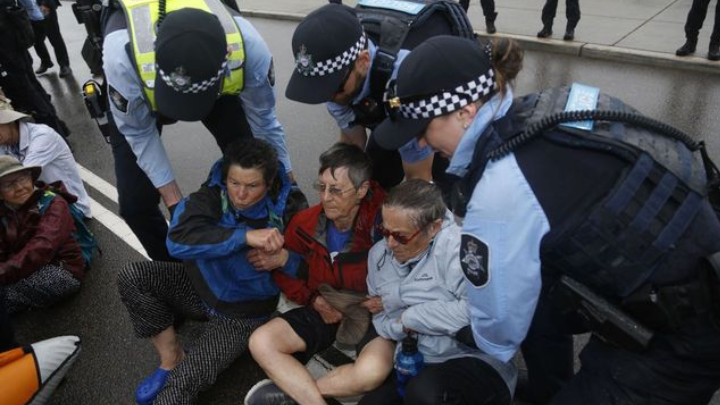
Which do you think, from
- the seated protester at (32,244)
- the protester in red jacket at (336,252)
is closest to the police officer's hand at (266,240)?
the protester in red jacket at (336,252)

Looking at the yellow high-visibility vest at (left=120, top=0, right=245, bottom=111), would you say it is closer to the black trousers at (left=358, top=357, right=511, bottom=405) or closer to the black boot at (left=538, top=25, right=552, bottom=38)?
the black trousers at (left=358, top=357, right=511, bottom=405)

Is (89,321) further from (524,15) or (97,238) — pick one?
(524,15)

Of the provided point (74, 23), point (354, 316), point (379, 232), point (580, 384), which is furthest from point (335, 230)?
point (74, 23)

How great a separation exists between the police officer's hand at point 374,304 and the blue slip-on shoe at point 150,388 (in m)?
1.03

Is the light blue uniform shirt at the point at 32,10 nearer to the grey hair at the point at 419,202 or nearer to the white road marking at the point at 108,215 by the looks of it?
the white road marking at the point at 108,215

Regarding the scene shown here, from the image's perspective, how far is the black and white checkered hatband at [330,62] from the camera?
7.52ft

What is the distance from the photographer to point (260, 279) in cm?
275

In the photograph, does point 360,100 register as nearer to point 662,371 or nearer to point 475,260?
point 475,260

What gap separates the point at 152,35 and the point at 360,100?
88 centimetres

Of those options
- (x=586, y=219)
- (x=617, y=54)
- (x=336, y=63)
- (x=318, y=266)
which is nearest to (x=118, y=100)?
(x=336, y=63)

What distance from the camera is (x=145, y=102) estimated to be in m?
2.59

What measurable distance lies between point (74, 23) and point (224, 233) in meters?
10.3

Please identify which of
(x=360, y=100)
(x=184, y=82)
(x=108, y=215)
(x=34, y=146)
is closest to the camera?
(x=184, y=82)

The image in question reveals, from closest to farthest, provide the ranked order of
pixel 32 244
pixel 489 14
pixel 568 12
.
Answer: pixel 32 244
pixel 568 12
pixel 489 14
